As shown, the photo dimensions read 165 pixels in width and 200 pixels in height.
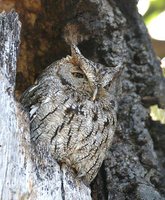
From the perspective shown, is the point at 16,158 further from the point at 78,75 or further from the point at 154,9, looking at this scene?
the point at 154,9

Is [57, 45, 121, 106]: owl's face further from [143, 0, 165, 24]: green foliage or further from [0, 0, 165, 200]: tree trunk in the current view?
[143, 0, 165, 24]: green foliage

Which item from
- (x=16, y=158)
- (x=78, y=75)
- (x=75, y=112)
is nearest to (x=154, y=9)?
(x=78, y=75)

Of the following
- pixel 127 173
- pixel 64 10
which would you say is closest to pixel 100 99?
pixel 127 173

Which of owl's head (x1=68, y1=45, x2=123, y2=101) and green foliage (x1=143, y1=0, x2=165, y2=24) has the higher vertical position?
green foliage (x1=143, y1=0, x2=165, y2=24)

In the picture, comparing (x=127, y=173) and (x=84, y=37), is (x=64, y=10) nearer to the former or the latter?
(x=84, y=37)

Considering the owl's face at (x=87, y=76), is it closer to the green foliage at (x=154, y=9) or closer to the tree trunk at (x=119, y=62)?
the tree trunk at (x=119, y=62)

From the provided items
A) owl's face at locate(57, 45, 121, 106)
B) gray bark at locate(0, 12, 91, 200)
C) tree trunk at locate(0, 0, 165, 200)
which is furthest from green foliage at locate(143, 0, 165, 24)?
gray bark at locate(0, 12, 91, 200)
